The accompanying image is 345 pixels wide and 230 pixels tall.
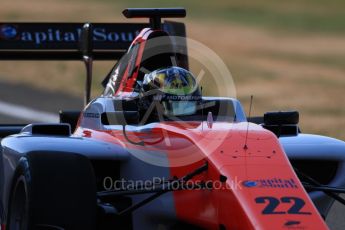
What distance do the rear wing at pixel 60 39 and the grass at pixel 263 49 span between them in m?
4.39

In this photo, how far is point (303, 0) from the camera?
78.4 ft

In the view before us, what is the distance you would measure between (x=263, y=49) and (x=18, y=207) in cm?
1421

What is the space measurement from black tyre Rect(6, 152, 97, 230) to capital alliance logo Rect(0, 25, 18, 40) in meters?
4.32

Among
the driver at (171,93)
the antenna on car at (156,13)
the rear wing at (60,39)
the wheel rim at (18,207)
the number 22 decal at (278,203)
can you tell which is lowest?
the wheel rim at (18,207)

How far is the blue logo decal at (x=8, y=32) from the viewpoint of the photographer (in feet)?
36.6

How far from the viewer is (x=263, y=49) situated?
21.3m

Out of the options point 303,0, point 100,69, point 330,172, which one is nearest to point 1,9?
point 100,69

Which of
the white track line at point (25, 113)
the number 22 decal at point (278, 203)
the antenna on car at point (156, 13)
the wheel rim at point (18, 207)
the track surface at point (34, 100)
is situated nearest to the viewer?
the number 22 decal at point (278, 203)

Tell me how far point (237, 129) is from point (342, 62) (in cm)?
1309

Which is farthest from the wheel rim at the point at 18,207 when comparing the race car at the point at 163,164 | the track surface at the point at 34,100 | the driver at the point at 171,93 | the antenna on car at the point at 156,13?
the track surface at the point at 34,100

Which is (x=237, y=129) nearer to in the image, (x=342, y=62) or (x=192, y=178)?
(x=192, y=178)

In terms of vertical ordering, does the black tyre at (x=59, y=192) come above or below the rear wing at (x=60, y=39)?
below

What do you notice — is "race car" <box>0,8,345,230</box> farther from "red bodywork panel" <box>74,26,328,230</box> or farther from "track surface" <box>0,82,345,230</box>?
"track surface" <box>0,82,345,230</box>

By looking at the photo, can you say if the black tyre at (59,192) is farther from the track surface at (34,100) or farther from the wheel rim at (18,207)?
the track surface at (34,100)
